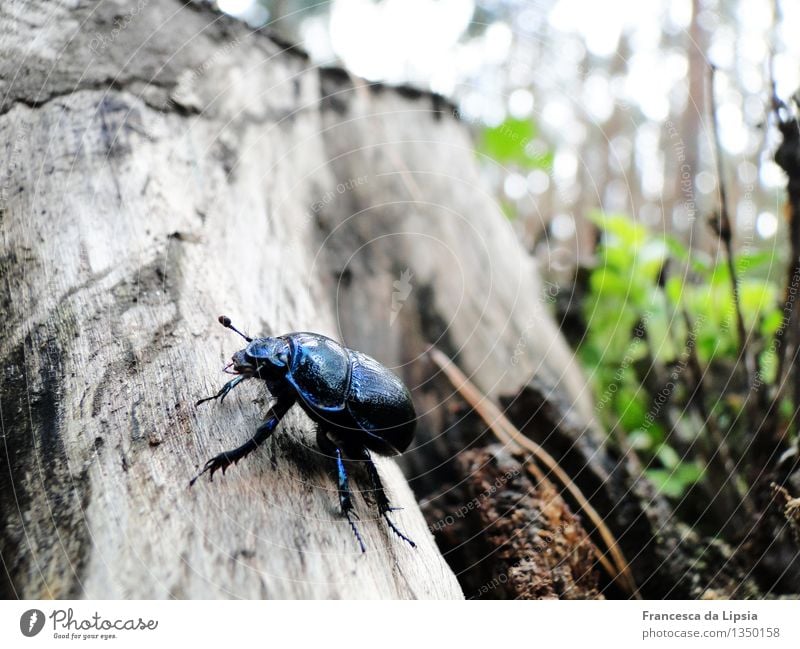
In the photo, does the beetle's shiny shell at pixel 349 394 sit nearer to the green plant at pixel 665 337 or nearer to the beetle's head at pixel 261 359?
the beetle's head at pixel 261 359

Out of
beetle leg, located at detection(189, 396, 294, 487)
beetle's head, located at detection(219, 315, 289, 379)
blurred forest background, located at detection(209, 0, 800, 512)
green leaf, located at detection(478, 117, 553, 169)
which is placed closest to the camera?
beetle leg, located at detection(189, 396, 294, 487)

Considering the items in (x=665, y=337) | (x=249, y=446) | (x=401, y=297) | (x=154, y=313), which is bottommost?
(x=249, y=446)

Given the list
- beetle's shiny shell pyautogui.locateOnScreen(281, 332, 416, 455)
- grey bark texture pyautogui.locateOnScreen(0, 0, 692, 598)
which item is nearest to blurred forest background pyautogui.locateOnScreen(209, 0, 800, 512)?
grey bark texture pyautogui.locateOnScreen(0, 0, 692, 598)

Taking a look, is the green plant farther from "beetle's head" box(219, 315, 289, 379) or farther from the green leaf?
"beetle's head" box(219, 315, 289, 379)

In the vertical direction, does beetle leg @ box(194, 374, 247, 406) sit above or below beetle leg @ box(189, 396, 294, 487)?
above

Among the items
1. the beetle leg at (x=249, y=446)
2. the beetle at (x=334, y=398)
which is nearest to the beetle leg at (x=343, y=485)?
the beetle at (x=334, y=398)

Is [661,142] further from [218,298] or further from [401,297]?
[218,298]

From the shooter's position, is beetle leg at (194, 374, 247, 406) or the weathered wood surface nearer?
the weathered wood surface

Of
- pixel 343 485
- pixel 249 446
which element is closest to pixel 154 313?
pixel 249 446
